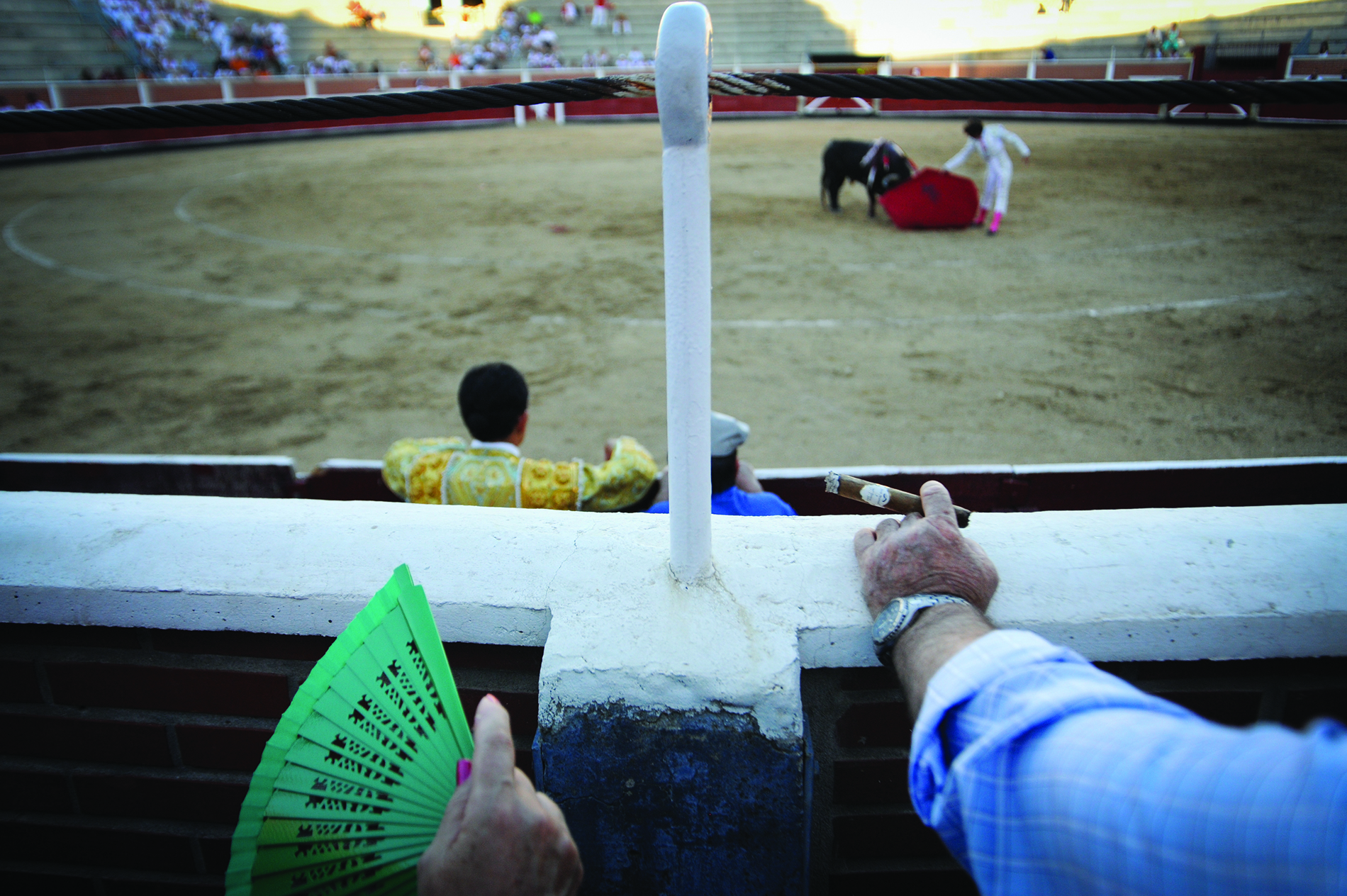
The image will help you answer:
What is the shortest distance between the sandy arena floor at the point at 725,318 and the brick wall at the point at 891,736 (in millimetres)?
3241

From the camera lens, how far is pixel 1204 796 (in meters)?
0.58

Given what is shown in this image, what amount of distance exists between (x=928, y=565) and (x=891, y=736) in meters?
0.25

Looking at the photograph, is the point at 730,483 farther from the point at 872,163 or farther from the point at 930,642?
the point at 872,163

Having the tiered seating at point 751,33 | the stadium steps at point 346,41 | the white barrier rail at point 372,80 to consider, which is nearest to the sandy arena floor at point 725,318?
the white barrier rail at point 372,80

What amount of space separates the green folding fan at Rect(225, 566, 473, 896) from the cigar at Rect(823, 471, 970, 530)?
62 cm

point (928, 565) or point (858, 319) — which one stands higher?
point (928, 565)

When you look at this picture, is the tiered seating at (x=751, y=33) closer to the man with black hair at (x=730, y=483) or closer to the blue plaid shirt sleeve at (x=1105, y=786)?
the man with black hair at (x=730, y=483)

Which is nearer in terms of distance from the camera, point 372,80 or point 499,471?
point 499,471

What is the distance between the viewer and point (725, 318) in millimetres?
6621

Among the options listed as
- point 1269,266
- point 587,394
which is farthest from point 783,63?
point 587,394

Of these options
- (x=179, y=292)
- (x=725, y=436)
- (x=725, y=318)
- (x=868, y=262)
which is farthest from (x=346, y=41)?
(x=725, y=436)

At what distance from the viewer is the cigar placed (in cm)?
116

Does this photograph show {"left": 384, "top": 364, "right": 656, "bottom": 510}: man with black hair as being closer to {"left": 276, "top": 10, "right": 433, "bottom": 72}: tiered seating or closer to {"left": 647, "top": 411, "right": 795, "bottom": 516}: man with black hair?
{"left": 647, "top": 411, "right": 795, "bottom": 516}: man with black hair

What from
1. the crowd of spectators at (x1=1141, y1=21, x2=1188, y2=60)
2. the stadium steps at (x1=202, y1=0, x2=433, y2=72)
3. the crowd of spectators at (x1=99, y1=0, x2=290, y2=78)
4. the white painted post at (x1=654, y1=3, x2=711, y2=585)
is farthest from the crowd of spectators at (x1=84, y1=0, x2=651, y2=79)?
the white painted post at (x1=654, y1=3, x2=711, y2=585)
